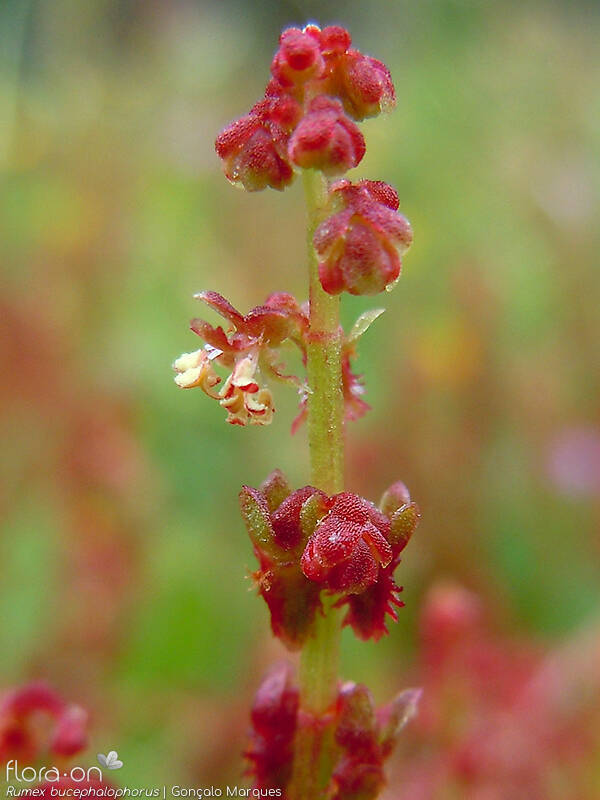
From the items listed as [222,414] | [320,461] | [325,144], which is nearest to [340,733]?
[320,461]

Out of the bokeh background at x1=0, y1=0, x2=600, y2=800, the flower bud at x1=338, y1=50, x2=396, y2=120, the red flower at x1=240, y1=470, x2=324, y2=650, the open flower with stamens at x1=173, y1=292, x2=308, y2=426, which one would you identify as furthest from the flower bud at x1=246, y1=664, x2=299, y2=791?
the bokeh background at x1=0, y1=0, x2=600, y2=800

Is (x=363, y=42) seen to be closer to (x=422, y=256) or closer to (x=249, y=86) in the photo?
(x=249, y=86)

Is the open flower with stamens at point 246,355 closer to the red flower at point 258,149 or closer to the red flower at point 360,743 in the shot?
the red flower at point 258,149

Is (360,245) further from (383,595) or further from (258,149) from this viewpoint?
(383,595)

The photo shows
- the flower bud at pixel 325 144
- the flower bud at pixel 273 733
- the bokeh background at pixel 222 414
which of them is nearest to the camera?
the flower bud at pixel 325 144

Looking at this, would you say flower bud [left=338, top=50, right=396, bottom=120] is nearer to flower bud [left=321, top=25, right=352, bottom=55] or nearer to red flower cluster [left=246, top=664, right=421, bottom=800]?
flower bud [left=321, top=25, right=352, bottom=55]

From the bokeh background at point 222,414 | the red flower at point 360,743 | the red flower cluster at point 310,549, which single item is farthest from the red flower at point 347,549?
the bokeh background at point 222,414

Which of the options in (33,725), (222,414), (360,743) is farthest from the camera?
(222,414)
